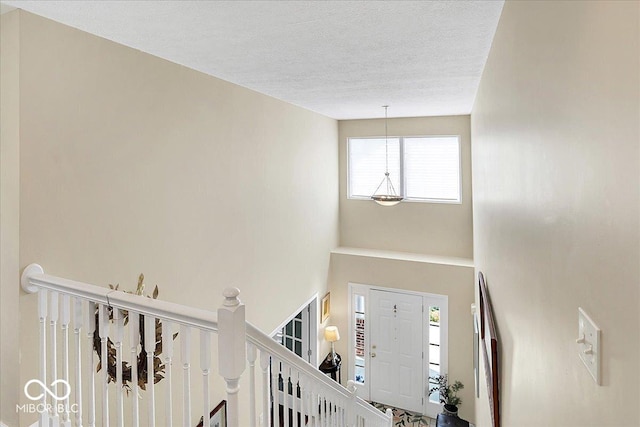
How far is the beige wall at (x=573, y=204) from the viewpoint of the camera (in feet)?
2.21

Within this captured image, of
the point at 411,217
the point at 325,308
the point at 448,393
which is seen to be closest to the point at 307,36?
the point at 411,217

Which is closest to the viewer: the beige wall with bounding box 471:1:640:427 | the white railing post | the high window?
the beige wall with bounding box 471:1:640:427

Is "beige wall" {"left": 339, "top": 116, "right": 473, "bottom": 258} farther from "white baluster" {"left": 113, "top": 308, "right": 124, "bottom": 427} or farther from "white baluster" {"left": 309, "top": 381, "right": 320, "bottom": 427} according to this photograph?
"white baluster" {"left": 113, "top": 308, "right": 124, "bottom": 427}

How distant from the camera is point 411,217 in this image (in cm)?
663

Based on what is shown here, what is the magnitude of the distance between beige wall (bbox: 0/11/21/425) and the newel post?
1280mm

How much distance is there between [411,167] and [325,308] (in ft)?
8.92

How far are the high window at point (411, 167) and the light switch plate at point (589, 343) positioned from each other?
18.6ft

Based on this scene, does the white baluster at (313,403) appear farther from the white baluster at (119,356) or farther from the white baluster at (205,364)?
the white baluster at (119,356)

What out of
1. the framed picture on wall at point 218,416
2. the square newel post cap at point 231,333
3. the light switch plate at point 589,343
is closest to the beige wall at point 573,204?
the light switch plate at point 589,343

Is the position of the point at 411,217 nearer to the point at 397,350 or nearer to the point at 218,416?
the point at 397,350

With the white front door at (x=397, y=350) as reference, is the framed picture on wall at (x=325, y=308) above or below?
above

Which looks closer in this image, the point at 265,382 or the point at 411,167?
the point at 265,382

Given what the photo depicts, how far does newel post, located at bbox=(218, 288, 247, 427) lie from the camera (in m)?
1.34

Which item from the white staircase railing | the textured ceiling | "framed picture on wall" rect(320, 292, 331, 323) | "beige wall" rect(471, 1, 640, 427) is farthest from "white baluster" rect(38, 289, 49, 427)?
"framed picture on wall" rect(320, 292, 331, 323)
